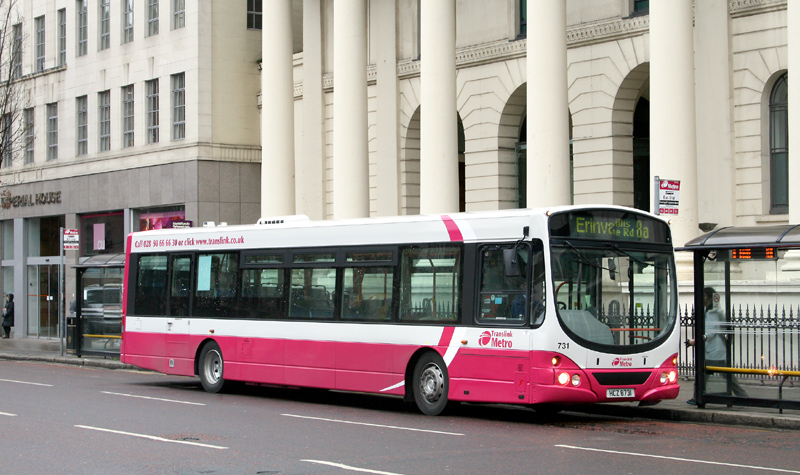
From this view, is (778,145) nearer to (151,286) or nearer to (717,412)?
(717,412)

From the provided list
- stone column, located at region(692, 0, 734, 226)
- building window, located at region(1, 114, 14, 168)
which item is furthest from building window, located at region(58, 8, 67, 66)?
stone column, located at region(692, 0, 734, 226)

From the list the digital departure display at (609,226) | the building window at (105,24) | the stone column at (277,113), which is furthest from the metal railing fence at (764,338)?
the building window at (105,24)

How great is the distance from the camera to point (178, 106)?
37.2 metres

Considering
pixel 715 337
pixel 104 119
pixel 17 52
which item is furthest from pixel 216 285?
pixel 17 52

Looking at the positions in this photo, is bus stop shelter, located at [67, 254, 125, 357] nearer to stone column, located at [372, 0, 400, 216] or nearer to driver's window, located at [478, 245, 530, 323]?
stone column, located at [372, 0, 400, 216]

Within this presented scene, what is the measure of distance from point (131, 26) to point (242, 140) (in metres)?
6.48

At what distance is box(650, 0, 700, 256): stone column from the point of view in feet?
71.0

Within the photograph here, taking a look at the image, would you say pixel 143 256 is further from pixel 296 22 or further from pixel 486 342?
pixel 296 22

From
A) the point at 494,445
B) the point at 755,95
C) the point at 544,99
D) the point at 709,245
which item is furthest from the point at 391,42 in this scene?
the point at 494,445

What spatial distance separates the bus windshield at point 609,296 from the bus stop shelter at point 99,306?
1667 cm

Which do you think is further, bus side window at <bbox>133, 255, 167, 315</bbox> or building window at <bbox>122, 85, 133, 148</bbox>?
building window at <bbox>122, 85, 133, 148</bbox>

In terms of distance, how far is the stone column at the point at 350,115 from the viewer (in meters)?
29.6

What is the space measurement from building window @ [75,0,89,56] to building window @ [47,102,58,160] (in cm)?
273

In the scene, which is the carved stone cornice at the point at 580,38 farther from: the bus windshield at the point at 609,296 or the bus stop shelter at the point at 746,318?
the bus windshield at the point at 609,296
